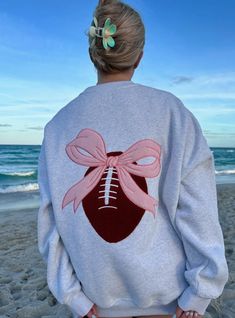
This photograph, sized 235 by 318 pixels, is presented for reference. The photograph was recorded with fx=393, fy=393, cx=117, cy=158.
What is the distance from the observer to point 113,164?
139cm

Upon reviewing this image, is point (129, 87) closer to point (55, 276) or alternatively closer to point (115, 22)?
point (115, 22)

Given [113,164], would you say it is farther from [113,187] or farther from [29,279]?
[29,279]

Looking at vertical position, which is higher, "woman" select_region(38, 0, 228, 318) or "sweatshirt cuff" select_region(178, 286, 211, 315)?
"woman" select_region(38, 0, 228, 318)

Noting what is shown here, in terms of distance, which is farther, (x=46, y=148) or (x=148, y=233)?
(x=46, y=148)

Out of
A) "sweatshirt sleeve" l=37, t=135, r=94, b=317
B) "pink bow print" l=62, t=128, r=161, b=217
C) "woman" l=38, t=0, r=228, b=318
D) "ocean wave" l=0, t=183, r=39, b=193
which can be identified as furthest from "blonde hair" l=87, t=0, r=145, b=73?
"ocean wave" l=0, t=183, r=39, b=193

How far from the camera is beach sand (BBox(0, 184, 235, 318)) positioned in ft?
9.92

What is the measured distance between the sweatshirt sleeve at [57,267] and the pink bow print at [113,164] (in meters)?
0.10

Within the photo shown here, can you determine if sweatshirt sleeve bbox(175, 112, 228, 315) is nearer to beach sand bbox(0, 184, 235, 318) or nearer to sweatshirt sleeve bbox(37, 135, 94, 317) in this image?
sweatshirt sleeve bbox(37, 135, 94, 317)

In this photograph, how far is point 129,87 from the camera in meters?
1.41

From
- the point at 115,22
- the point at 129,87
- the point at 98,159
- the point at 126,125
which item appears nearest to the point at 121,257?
the point at 98,159

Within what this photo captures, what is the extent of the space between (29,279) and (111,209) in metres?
2.73

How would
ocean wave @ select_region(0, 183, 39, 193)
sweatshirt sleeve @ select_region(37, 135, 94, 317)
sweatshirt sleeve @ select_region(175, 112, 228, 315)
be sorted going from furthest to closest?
1. ocean wave @ select_region(0, 183, 39, 193)
2. sweatshirt sleeve @ select_region(37, 135, 94, 317)
3. sweatshirt sleeve @ select_region(175, 112, 228, 315)

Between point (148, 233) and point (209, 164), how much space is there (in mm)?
320

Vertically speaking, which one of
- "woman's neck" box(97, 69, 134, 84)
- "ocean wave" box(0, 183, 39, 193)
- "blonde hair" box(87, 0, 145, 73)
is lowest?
"ocean wave" box(0, 183, 39, 193)
